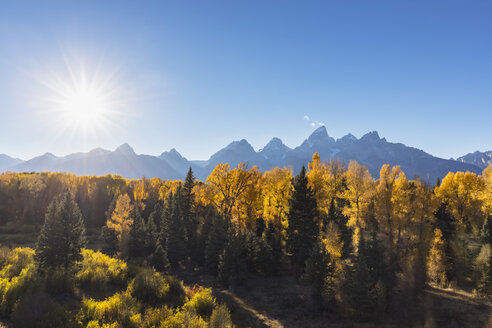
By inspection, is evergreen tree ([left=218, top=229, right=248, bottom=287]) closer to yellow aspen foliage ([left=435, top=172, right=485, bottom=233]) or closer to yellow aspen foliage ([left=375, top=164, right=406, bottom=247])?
yellow aspen foliage ([left=375, top=164, right=406, bottom=247])

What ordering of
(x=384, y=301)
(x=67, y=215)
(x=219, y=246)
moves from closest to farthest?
(x=67, y=215)
(x=384, y=301)
(x=219, y=246)

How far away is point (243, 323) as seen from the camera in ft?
61.4

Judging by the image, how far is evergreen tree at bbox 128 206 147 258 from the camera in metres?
36.9

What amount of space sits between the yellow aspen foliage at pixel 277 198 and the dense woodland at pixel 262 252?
171mm

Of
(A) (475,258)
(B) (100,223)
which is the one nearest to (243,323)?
(A) (475,258)

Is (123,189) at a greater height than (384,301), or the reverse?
(123,189)

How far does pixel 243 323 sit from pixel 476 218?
5127 cm

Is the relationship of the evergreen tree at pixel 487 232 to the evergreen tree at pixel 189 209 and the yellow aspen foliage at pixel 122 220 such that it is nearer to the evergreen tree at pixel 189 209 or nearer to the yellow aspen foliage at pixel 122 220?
the evergreen tree at pixel 189 209

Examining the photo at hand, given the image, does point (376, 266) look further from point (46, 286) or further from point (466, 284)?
point (46, 286)

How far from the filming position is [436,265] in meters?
29.2

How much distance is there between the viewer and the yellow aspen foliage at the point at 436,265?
94.1 ft

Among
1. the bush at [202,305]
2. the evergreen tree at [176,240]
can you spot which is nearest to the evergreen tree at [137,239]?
the evergreen tree at [176,240]

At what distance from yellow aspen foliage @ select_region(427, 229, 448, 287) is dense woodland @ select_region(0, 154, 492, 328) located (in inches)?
6.3

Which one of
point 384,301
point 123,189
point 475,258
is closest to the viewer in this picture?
point 384,301
